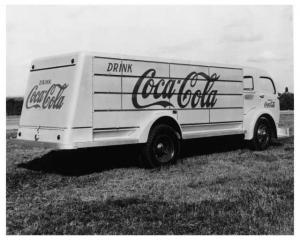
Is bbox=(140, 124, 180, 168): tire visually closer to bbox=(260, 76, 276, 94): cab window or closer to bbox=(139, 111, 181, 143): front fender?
bbox=(139, 111, 181, 143): front fender

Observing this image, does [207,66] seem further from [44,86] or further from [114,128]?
[44,86]

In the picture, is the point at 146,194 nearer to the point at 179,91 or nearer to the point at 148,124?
the point at 148,124

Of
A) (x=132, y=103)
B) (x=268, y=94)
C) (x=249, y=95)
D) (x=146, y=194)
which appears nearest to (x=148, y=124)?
(x=132, y=103)

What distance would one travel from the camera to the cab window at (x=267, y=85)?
1193 centimetres

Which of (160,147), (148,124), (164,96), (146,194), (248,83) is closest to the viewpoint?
(146,194)

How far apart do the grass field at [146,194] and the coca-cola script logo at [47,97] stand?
4.58 ft

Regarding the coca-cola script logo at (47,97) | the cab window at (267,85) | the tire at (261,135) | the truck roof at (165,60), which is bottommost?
the tire at (261,135)

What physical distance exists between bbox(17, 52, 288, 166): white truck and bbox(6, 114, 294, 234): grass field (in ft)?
2.37

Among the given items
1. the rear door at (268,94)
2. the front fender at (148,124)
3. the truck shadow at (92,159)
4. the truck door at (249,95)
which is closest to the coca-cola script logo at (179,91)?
the front fender at (148,124)

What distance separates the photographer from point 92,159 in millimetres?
9898

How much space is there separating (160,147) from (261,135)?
12.4 feet

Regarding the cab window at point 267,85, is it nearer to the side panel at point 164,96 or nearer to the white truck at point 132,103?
the white truck at point 132,103

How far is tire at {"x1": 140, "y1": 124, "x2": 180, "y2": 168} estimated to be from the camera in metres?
8.70

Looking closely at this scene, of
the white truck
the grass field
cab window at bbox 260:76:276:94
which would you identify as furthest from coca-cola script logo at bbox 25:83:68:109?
cab window at bbox 260:76:276:94
